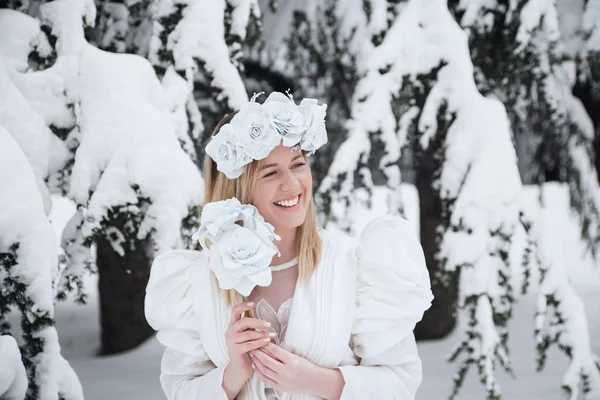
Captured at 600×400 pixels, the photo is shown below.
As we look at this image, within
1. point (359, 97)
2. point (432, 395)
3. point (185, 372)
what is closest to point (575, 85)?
point (359, 97)

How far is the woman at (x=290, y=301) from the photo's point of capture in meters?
1.69

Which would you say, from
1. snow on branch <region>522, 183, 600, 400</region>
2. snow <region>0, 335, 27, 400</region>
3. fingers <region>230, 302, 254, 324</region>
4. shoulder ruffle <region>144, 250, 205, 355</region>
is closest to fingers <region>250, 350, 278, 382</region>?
fingers <region>230, 302, 254, 324</region>

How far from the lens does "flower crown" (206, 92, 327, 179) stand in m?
1.68

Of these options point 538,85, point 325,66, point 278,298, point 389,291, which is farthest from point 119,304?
point 538,85

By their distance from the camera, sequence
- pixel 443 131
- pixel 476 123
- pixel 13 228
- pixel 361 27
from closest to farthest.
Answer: pixel 13 228 < pixel 476 123 < pixel 443 131 < pixel 361 27

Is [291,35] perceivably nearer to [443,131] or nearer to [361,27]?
[361,27]

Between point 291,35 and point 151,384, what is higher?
point 291,35

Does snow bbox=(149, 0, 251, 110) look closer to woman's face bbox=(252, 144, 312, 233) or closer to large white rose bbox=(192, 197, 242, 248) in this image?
woman's face bbox=(252, 144, 312, 233)

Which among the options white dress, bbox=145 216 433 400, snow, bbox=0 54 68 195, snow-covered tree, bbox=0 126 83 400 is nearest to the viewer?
white dress, bbox=145 216 433 400

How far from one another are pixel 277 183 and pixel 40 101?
124 cm

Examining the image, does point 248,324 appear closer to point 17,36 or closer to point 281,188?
point 281,188

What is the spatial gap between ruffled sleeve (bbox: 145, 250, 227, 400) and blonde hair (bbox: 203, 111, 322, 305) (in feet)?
0.49

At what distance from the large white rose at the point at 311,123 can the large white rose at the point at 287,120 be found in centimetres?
2

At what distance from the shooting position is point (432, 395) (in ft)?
10.9
